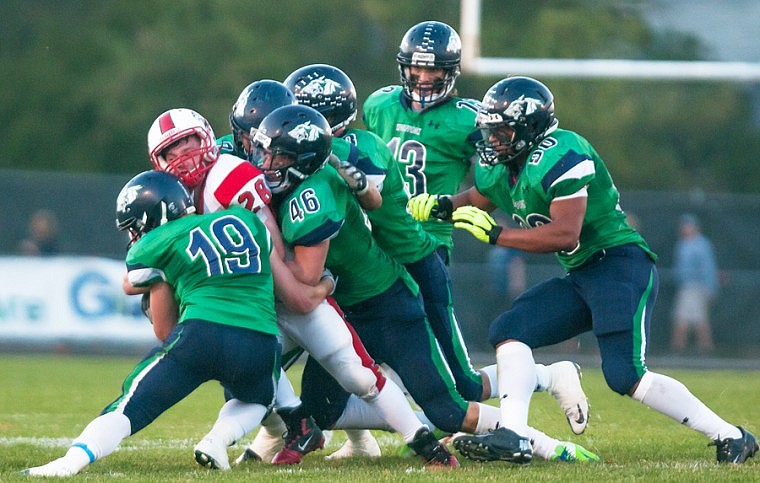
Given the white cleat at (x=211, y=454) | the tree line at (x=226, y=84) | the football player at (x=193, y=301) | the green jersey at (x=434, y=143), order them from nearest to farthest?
1. the football player at (x=193, y=301)
2. the white cleat at (x=211, y=454)
3. the green jersey at (x=434, y=143)
4. the tree line at (x=226, y=84)

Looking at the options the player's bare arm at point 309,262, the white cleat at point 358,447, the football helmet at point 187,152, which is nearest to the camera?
the player's bare arm at point 309,262

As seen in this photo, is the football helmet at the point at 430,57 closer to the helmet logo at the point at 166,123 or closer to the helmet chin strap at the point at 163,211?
the helmet logo at the point at 166,123

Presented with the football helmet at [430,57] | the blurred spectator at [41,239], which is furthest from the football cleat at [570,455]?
the blurred spectator at [41,239]

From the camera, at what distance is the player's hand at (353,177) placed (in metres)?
5.17

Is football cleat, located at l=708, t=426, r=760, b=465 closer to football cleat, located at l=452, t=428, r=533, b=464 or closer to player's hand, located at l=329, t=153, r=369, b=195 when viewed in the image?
football cleat, located at l=452, t=428, r=533, b=464

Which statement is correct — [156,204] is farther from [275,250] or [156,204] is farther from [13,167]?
[13,167]

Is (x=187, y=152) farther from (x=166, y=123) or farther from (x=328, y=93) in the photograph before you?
(x=328, y=93)

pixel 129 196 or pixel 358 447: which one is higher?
pixel 129 196

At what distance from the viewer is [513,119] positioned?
5.41 m

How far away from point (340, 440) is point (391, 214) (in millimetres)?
1687

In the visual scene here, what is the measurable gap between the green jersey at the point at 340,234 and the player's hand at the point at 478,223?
350mm

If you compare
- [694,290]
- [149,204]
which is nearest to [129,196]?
[149,204]

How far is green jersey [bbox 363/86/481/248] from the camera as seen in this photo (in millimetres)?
6531

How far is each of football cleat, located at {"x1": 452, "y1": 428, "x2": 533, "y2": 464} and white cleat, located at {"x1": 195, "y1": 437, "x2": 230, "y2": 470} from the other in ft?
3.01
